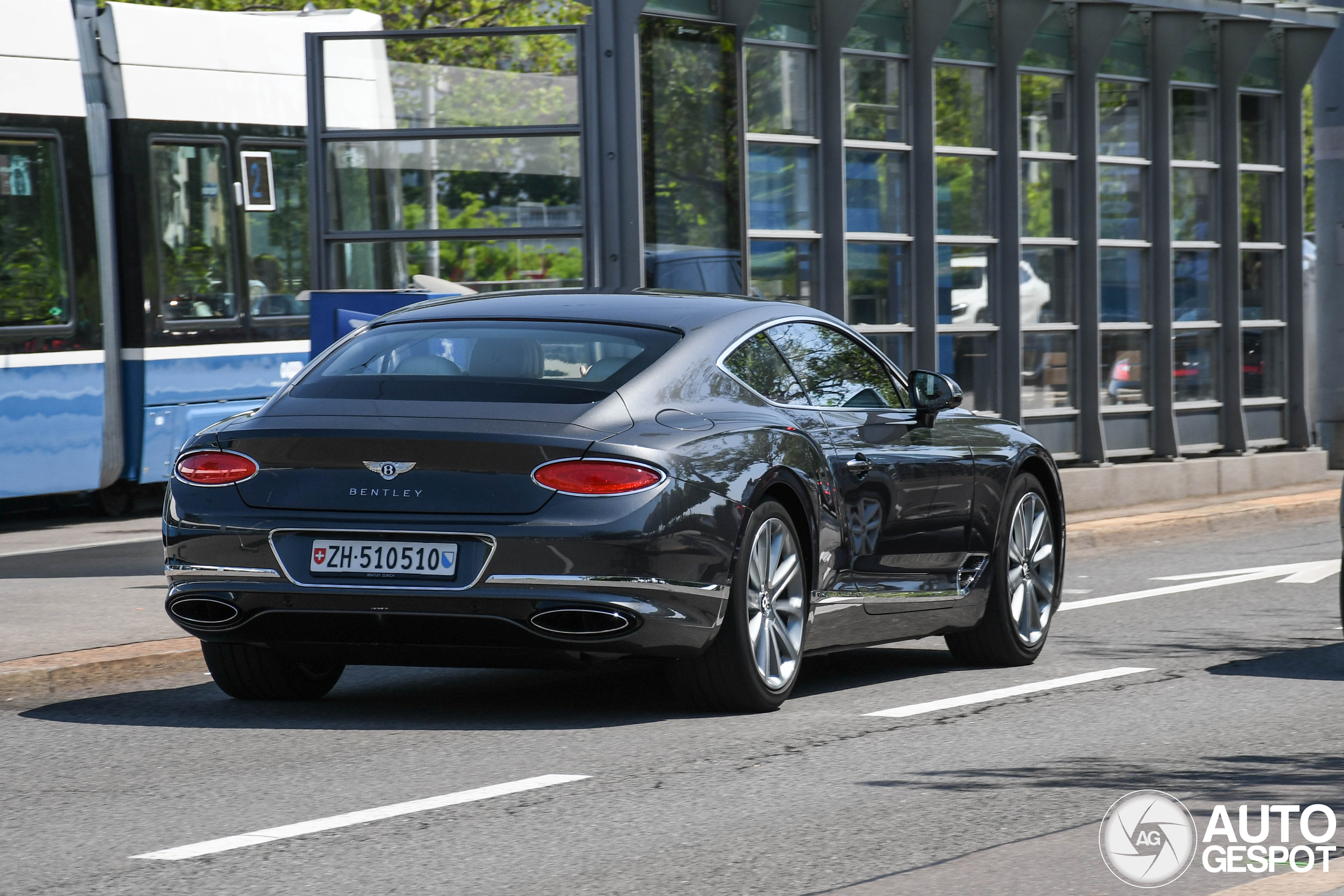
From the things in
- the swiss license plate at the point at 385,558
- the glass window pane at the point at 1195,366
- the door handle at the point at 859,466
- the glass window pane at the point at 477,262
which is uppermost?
the glass window pane at the point at 477,262

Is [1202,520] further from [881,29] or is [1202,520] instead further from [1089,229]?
[881,29]

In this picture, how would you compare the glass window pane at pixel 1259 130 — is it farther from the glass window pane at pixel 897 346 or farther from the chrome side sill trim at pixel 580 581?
the chrome side sill trim at pixel 580 581

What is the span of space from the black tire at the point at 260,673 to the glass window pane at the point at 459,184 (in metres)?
5.63

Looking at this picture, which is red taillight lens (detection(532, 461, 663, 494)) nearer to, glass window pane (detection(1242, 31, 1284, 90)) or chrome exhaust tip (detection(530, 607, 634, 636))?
chrome exhaust tip (detection(530, 607, 634, 636))

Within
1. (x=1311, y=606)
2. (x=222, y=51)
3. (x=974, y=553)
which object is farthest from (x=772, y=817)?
(x=222, y=51)

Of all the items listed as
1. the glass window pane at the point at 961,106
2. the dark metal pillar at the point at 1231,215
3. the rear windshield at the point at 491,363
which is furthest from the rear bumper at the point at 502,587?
the dark metal pillar at the point at 1231,215

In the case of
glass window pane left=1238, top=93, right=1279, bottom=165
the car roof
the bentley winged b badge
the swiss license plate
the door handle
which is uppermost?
glass window pane left=1238, top=93, right=1279, bottom=165

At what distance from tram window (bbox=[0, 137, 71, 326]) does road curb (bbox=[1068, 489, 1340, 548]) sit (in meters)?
7.37

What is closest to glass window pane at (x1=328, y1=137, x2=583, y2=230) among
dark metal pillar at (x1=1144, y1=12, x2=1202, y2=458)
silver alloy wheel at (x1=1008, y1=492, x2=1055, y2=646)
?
silver alloy wheel at (x1=1008, y1=492, x2=1055, y2=646)

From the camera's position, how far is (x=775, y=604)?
7.52m

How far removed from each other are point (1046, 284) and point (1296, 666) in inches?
350

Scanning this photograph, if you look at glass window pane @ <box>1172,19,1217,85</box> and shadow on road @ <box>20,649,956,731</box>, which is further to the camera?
glass window pane @ <box>1172,19,1217,85</box>

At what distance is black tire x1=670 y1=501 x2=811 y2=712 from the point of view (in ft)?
23.7

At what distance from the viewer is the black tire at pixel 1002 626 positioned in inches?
354
